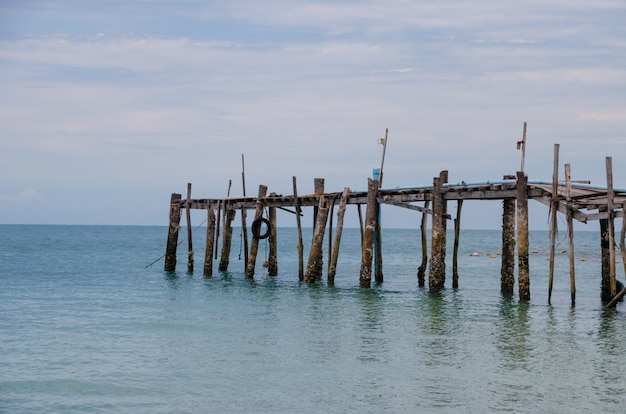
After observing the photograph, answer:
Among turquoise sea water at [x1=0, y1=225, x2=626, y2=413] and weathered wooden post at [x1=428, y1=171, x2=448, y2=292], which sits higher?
weathered wooden post at [x1=428, y1=171, x2=448, y2=292]

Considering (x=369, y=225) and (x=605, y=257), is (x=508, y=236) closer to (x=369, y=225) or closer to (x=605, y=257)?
(x=605, y=257)

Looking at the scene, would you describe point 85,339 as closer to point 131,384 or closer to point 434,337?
point 131,384

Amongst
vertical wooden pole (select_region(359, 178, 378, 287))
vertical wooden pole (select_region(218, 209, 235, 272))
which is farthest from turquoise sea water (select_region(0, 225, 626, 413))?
vertical wooden pole (select_region(218, 209, 235, 272))

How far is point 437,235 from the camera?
2498 centimetres

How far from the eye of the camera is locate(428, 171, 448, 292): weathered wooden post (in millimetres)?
24922

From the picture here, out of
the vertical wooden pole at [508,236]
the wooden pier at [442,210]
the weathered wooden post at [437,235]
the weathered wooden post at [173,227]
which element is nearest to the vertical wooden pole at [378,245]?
the wooden pier at [442,210]

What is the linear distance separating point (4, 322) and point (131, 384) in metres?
8.74

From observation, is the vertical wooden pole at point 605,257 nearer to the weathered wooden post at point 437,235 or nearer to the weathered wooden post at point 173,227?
the weathered wooden post at point 437,235

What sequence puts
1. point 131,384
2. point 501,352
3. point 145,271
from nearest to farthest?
point 131,384 < point 501,352 < point 145,271

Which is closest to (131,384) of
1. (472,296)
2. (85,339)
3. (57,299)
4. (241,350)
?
(241,350)

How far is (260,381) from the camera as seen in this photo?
14391 millimetres

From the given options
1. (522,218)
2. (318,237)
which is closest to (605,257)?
(522,218)

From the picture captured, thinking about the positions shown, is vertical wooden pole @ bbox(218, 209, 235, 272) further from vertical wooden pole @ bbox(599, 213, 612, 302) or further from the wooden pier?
vertical wooden pole @ bbox(599, 213, 612, 302)

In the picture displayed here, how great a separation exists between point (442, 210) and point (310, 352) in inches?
395
